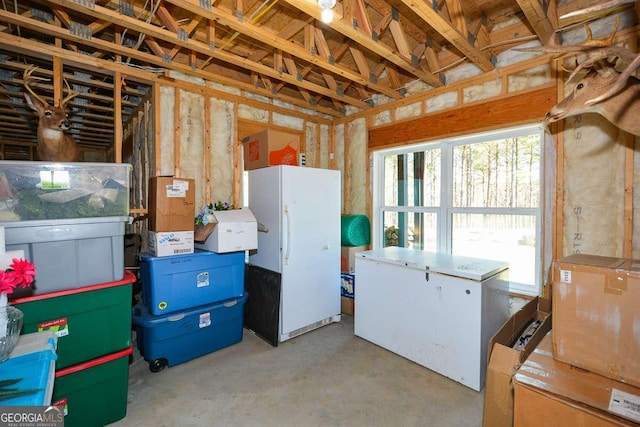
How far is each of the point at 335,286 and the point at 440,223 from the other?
1.46 meters

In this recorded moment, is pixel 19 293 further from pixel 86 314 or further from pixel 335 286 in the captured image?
pixel 335 286

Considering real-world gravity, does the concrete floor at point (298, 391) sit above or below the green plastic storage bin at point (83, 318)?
below

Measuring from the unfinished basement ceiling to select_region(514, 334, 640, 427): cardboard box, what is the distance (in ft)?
7.40

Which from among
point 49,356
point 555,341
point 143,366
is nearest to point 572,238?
point 555,341

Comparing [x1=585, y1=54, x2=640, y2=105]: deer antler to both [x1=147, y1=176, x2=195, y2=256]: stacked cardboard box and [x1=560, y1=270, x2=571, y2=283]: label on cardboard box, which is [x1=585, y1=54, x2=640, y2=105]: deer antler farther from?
[x1=147, y1=176, x2=195, y2=256]: stacked cardboard box

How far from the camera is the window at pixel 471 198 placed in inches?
113

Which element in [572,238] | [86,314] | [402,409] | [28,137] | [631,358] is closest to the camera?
[631,358]

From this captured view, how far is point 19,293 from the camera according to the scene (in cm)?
170

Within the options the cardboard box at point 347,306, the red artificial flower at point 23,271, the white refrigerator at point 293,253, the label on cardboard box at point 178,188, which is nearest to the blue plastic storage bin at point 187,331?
the white refrigerator at point 293,253

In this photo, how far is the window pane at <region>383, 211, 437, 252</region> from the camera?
11.9 feet

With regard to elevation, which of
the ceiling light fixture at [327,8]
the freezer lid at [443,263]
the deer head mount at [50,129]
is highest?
the ceiling light fixture at [327,8]

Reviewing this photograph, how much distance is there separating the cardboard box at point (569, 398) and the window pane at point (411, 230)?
83.5 inches

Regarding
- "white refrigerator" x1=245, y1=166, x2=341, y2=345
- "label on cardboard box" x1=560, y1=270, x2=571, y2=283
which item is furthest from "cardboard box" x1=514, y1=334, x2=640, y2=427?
"white refrigerator" x1=245, y1=166, x2=341, y2=345
